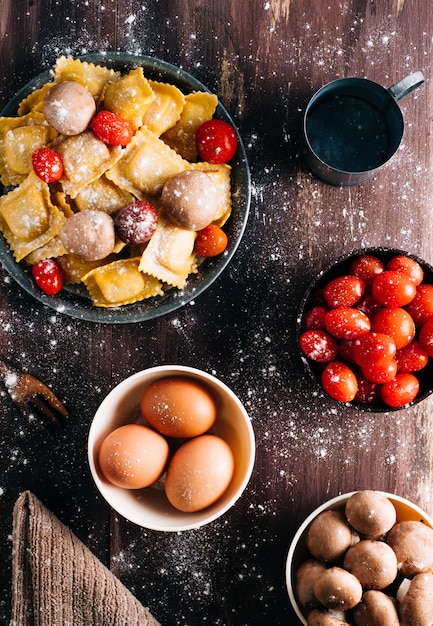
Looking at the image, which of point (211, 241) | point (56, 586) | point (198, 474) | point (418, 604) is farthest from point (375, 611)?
point (211, 241)

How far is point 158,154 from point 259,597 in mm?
891

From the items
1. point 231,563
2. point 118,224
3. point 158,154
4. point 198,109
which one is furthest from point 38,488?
point 198,109

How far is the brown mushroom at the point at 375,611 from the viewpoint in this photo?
114 cm

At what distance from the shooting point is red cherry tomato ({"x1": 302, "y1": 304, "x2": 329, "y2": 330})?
4.19 feet

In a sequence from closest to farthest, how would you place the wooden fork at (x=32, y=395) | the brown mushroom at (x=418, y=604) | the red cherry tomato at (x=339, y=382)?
the brown mushroom at (x=418, y=604)
the red cherry tomato at (x=339, y=382)
the wooden fork at (x=32, y=395)

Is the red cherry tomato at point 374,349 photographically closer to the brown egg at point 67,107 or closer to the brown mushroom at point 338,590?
the brown mushroom at point 338,590

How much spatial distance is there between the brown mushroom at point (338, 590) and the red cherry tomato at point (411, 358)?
0.38 metres

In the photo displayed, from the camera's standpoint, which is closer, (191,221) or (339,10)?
(191,221)

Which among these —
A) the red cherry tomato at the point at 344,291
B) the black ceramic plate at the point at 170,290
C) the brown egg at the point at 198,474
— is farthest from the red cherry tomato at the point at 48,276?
the red cherry tomato at the point at 344,291

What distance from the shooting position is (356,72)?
138cm

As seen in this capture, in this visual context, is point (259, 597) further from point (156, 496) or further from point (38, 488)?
point (38, 488)

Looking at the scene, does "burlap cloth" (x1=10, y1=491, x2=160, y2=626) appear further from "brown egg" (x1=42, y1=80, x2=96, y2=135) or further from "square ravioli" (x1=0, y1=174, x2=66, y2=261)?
"brown egg" (x1=42, y1=80, x2=96, y2=135)

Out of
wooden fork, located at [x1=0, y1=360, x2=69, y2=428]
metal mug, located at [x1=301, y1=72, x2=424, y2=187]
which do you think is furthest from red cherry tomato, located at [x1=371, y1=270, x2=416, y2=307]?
wooden fork, located at [x1=0, y1=360, x2=69, y2=428]

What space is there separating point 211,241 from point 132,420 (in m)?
0.38
